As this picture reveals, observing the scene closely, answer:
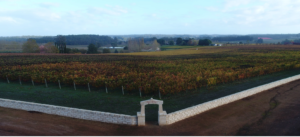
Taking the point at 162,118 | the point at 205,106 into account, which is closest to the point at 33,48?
the point at 205,106

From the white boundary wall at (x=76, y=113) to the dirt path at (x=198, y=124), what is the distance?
247 millimetres

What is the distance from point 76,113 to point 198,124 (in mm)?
6440

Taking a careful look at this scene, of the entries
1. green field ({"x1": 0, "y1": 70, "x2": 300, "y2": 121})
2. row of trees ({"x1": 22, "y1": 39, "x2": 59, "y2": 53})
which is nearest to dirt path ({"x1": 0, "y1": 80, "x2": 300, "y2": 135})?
green field ({"x1": 0, "y1": 70, "x2": 300, "y2": 121})

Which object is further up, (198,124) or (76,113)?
(76,113)

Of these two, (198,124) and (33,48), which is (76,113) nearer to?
(198,124)

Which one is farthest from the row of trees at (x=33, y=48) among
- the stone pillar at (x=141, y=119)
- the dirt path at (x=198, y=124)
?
the stone pillar at (x=141, y=119)

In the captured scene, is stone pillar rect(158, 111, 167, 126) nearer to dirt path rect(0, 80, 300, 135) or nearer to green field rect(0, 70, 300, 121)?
dirt path rect(0, 80, 300, 135)

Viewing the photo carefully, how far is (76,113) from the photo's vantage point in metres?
11.6

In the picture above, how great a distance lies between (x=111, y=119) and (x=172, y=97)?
19.2ft

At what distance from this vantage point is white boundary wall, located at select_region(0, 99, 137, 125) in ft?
35.0

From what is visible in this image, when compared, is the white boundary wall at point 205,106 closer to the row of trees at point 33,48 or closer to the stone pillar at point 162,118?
the stone pillar at point 162,118

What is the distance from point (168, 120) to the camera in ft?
35.0

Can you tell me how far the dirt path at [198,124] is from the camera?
394 inches

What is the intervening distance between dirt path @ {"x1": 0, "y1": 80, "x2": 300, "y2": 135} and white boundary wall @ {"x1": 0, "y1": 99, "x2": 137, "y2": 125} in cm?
25
